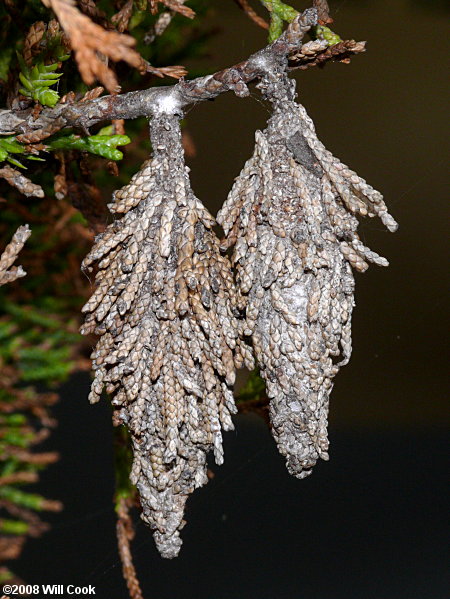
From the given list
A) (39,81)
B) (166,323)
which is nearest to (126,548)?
(166,323)

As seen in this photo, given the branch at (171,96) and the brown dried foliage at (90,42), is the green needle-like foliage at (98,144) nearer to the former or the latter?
the branch at (171,96)

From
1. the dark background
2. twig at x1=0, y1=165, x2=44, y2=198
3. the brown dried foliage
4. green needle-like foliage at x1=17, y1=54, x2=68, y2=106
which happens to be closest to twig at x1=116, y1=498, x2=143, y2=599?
twig at x1=0, y1=165, x2=44, y2=198

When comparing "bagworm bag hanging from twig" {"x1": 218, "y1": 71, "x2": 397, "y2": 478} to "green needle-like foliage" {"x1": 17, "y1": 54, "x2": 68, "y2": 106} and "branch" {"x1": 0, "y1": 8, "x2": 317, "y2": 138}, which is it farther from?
"green needle-like foliage" {"x1": 17, "y1": 54, "x2": 68, "y2": 106}

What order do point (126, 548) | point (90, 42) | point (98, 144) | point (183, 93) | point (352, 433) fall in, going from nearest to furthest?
point (90, 42) < point (183, 93) < point (98, 144) < point (126, 548) < point (352, 433)

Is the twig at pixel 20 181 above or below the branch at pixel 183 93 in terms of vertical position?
below

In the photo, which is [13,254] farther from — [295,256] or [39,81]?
[295,256]

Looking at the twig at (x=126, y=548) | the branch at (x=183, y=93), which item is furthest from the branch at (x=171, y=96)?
the twig at (x=126, y=548)

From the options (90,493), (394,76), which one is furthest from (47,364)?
(394,76)

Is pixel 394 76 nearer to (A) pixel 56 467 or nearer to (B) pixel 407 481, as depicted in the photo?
(B) pixel 407 481

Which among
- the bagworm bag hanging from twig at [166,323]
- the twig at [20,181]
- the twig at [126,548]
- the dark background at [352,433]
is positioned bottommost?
the dark background at [352,433]
